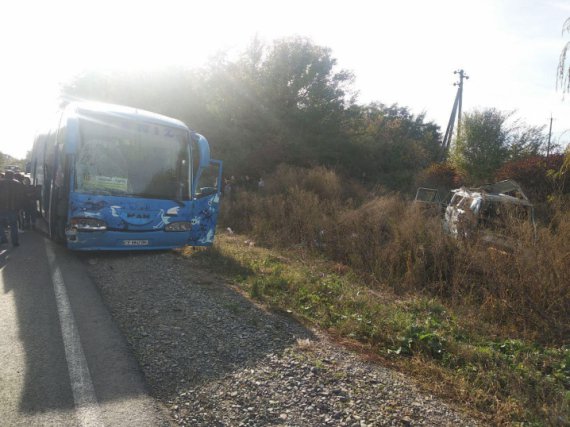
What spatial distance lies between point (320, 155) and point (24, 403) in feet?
71.0

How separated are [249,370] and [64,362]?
1.79m

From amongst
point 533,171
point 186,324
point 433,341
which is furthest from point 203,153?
point 533,171

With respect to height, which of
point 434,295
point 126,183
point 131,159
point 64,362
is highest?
point 131,159

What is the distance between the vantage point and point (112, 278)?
719 cm

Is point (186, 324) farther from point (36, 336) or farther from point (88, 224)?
point (88, 224)

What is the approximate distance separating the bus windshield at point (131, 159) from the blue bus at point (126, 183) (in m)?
0.02

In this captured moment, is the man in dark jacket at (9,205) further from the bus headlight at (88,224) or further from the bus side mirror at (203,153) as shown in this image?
the bus side mirror at (203,153)

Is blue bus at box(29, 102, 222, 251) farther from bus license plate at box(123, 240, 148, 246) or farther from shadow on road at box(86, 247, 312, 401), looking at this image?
shadow on road at box(86, 247, 312, 401)

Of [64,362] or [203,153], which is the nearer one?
[64,362]

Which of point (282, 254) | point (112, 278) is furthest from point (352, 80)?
point (112, 278)

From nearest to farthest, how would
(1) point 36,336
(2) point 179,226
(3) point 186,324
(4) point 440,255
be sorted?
(1) point 36,336
(3) point 186,324
(4) point 440,255
(2) point 179,226

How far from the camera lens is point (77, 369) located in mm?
3992

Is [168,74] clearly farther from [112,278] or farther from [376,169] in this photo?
[112,278]

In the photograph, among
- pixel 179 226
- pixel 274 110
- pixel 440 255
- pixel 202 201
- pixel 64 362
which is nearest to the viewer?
pixel 64 362
